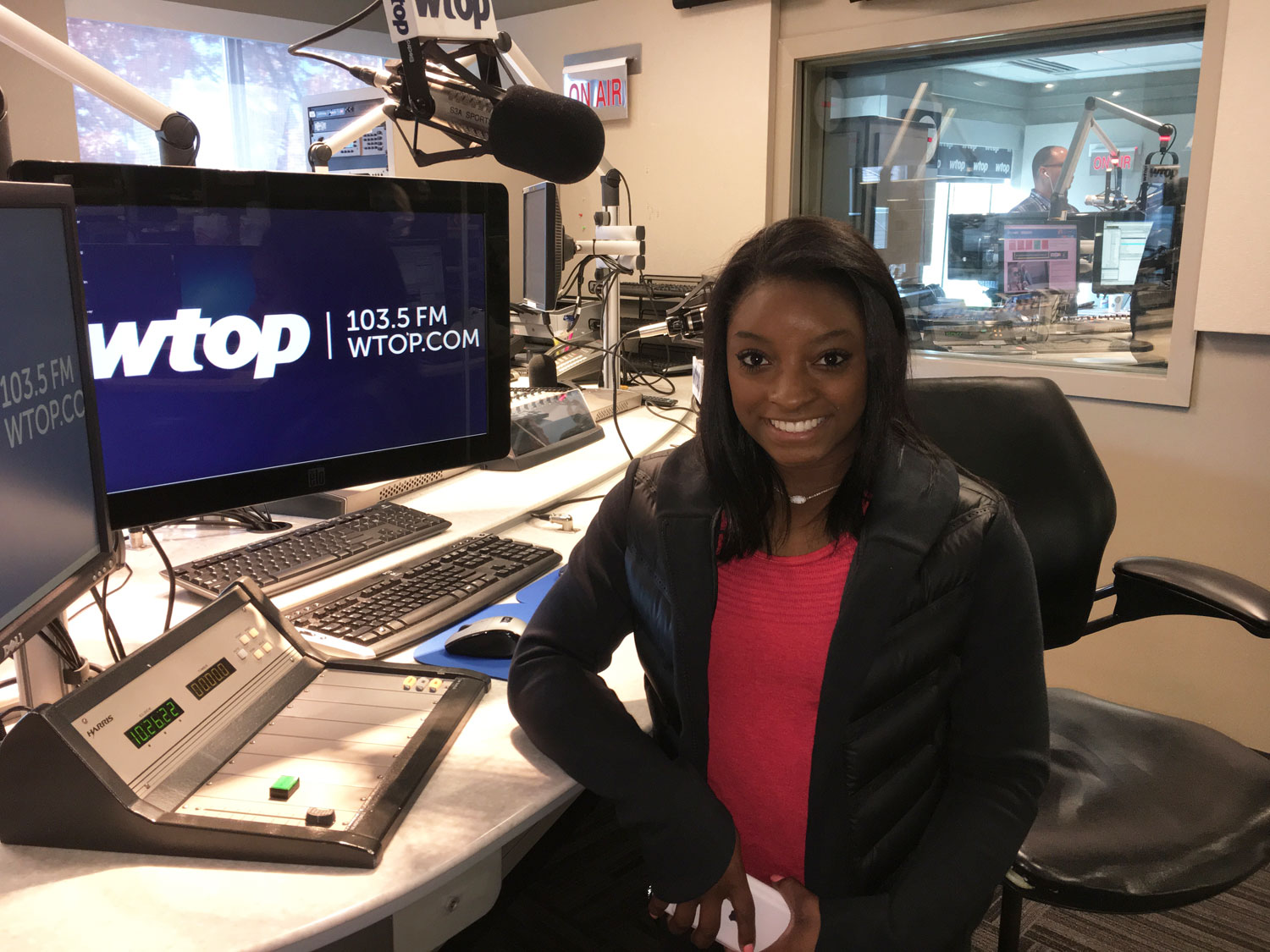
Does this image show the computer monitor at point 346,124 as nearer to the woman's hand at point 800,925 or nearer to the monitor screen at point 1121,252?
the monitor screen at point 1121,252

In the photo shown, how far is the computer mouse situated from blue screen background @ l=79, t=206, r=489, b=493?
344 mm

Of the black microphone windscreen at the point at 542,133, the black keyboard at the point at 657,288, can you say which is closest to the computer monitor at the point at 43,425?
the black microphone windscreen at the point at 542,133

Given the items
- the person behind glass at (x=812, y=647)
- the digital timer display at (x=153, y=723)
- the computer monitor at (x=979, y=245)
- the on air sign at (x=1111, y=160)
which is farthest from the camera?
the computer monitor at (x=979, y=245)

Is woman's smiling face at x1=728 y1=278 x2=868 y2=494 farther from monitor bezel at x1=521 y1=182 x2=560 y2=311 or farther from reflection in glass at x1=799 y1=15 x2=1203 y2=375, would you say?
reflection in glass at x1=799 y1=15 x2=1203 y2=375

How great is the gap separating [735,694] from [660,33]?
303cm

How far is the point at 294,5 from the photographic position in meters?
3.86

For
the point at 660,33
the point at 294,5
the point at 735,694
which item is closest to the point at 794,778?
the point at 735,694

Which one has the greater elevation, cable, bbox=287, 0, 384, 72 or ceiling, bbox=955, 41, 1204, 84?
ceiling, bbox=955, 41, 1204, 84

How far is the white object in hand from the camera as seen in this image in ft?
2.68

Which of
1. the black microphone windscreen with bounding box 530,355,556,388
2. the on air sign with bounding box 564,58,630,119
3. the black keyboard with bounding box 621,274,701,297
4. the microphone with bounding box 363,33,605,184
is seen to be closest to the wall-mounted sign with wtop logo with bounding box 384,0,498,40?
the microphone with bounding box 363,33,605,184

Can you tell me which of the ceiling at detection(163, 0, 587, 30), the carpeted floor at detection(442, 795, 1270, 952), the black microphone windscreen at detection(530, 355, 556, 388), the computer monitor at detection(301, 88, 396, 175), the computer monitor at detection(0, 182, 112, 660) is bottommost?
the carpeted floor at detection(442, 795, 1270, 952)

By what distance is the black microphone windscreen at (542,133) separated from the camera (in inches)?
47.2

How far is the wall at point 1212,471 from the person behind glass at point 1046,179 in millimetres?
367

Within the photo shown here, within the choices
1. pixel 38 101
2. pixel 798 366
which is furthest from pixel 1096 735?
pixel 38 101
